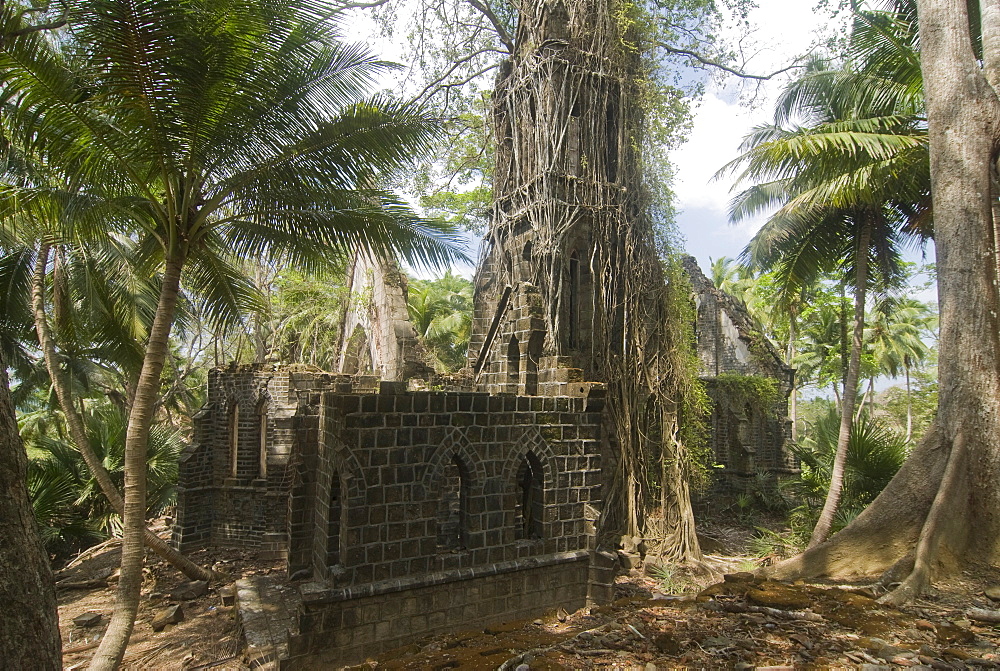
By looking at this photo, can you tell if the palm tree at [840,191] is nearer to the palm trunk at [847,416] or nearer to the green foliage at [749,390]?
the palm trunk at [847,416]

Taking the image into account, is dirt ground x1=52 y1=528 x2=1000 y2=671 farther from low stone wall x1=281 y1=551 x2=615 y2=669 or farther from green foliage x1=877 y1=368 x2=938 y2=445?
green foliage x1=877 y1=368 x2=938 y2=445

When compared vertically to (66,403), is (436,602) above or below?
below

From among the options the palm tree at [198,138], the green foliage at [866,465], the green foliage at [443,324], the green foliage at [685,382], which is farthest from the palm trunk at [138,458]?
the green foliage at [443,324]

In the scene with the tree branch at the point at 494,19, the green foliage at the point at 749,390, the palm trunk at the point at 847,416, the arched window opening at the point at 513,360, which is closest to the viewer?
the arched window opening at the point at 513,360

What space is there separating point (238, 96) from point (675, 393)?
11.5 m

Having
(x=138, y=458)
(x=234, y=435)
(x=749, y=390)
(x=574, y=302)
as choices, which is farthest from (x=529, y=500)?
(x=749, y=390)

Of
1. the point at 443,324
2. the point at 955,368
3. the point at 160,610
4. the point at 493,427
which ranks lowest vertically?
the point at 160,610

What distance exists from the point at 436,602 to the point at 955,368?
7018 mm

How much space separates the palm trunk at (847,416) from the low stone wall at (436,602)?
5.20 metres

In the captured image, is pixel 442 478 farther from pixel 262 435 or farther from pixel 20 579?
pixel 262 435

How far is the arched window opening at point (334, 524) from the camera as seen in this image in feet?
24.4

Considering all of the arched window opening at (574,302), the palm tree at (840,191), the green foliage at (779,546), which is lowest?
the green foliage at (779,546)

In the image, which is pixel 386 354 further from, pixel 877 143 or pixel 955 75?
pixel 955 75

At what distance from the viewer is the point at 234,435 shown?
15.1 m
